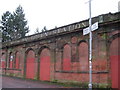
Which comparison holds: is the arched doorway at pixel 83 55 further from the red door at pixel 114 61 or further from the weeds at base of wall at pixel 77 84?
Result: the red door at pixel 114 61

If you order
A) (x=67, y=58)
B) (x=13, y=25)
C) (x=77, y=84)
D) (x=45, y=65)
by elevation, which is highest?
(x=13, y=25)

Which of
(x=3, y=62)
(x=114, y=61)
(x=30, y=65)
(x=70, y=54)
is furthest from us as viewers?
(x=3, y=62)

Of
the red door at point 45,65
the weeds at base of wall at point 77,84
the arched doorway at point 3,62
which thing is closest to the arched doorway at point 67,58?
the weeds at base of wall at point 77,84

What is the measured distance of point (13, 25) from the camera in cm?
5788

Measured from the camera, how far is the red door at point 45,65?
22002mm

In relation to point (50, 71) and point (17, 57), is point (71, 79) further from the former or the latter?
point (17, 57)

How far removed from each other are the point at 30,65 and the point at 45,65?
3.79 meters

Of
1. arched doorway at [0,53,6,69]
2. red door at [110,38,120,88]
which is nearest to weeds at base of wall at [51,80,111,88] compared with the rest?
red door at [110,38,120,88]

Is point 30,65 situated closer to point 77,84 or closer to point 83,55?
point 77,84

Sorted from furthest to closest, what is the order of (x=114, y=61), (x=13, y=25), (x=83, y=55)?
(x=13, y=25) → (x=83, y=55) → (x=114, y=61)

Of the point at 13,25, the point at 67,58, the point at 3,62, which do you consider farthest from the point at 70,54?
the point at 13,25

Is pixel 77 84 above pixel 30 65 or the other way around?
the other way around

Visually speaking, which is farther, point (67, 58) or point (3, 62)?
point (3, 62)

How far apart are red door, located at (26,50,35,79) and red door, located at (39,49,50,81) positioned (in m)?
1.94
